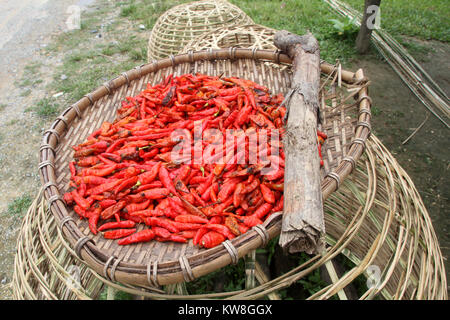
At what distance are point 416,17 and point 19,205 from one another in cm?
805

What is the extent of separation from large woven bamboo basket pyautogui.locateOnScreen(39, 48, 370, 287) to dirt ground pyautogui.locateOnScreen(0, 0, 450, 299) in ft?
5.03

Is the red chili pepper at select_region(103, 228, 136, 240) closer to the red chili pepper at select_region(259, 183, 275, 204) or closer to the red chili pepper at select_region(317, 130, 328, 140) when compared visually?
the red chili pepper at select_region(259, 183, 275, 204)

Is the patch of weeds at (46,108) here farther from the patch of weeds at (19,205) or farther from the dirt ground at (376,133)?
the patch of weeds at (19,205)

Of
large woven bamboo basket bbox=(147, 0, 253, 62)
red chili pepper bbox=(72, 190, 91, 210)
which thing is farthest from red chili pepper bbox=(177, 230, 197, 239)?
large woven bamboo basket bbox=(147, 0, 253, 62)

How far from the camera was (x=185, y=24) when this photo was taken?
16.2 feet

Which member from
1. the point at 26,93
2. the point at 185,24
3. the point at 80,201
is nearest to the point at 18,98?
the point at 26,93

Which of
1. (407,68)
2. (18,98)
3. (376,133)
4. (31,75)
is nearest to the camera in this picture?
(376,133)

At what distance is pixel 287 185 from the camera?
2031 mm

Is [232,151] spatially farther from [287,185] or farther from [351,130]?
[351,130]

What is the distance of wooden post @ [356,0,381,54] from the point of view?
5.70m

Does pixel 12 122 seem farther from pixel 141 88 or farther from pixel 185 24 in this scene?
pixel 185 24

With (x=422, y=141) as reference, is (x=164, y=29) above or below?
above

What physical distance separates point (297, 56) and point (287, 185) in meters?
1.66
